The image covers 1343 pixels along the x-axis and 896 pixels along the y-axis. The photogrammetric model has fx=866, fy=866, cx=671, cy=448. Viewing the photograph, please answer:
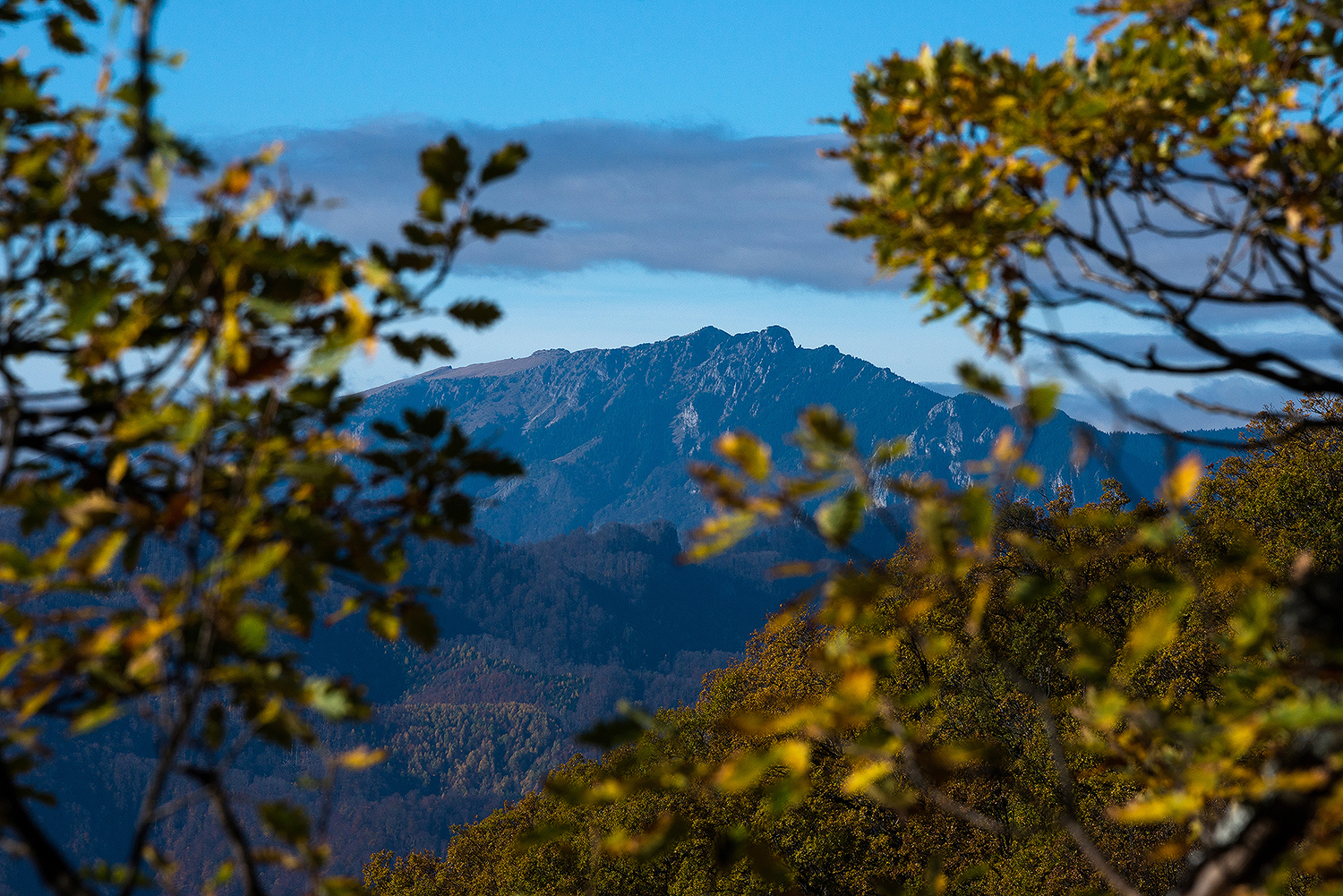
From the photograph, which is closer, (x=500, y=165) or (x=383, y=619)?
(x=500, y=165)

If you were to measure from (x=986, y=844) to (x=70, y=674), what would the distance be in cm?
2523

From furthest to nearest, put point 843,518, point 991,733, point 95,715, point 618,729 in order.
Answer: point 991,733
point 95,715
point 618,729
point 843,518

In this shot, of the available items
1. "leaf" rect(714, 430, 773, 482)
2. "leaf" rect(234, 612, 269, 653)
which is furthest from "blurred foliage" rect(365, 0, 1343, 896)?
"leaf" rect(234, 612, 269, 653)

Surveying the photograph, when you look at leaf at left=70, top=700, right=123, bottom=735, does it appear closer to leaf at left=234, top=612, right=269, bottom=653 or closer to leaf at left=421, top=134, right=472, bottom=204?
leaf at left=234, top=612, right=269, bottom=653

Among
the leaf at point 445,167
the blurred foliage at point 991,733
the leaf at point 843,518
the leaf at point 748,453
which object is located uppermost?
the leaf at point 445,167

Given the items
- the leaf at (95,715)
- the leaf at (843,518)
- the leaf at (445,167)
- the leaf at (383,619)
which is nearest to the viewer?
the leaf at (843,518)

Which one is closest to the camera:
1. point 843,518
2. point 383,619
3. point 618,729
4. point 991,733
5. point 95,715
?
point 843,518

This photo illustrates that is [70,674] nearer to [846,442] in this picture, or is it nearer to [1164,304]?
[846,442]

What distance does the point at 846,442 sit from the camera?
1.76 m

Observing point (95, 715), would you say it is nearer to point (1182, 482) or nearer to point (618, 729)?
point (618, 729)

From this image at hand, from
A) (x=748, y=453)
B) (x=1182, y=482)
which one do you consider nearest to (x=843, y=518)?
(x=748, y=453)

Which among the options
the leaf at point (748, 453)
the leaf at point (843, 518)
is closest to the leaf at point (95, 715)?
the leaf at point (748, 453)

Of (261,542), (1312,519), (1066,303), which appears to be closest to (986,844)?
(1312,519)

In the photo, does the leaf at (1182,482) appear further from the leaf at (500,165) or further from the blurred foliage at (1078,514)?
the leaf at (500,165)
